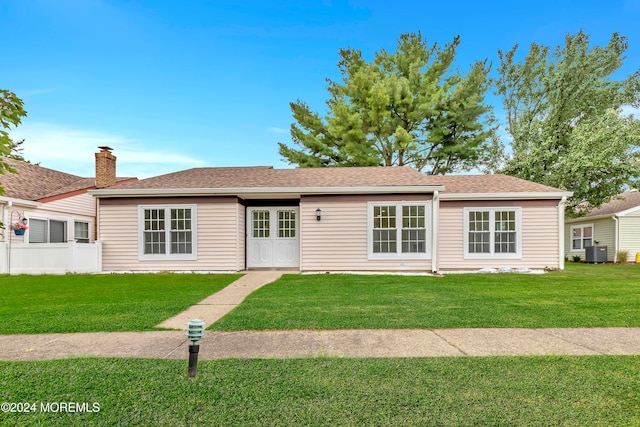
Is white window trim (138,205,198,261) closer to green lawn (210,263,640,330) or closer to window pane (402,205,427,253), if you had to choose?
green lawn (210,263,640,330)

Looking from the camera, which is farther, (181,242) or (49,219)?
(49,219)

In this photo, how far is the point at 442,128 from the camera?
2420cm

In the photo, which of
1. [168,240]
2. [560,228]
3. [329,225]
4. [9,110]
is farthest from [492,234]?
[9,110]

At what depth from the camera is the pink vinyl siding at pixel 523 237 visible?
12523mm

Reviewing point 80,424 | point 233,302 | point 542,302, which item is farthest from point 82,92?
point 542,302

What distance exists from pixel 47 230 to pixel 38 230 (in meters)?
0.44

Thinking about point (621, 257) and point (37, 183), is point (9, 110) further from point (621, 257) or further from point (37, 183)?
point (621, 257)

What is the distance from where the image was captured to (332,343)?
435cm

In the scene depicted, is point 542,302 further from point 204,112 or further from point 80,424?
point 204,112

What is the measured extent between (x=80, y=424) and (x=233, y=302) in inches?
180

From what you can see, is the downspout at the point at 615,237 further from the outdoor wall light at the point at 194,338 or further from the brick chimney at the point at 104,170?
the brick chimney at the point at 104,170

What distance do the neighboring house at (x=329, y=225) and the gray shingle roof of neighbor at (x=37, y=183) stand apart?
4.15 meters

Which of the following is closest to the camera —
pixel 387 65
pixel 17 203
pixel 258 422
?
pixel 258 422

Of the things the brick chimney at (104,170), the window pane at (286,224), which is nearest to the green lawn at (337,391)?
the window pane at (286,224)
